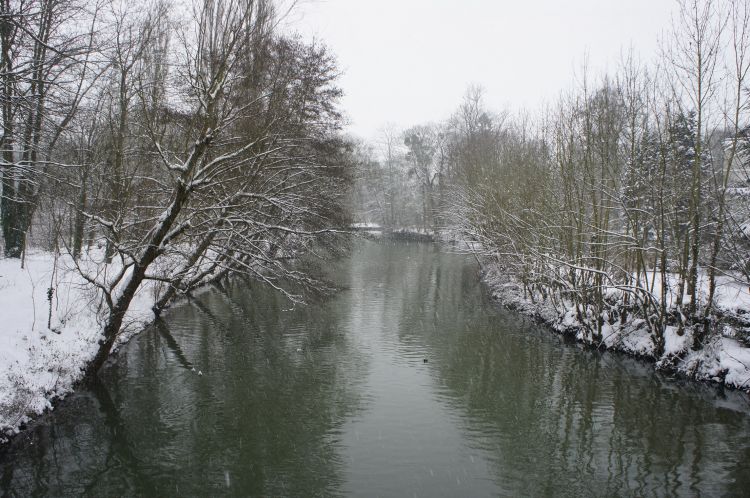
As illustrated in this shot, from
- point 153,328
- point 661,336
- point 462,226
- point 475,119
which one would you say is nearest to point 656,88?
point 661,336

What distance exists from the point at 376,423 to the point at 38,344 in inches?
276

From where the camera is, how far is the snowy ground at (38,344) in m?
8.50

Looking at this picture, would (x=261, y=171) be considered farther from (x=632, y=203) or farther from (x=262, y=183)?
(x=632, y=203)

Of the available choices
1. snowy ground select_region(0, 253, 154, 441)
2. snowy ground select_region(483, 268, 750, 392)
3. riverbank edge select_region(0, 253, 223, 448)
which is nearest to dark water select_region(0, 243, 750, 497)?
riverbank edge select_region(0, 253, 223, 448)

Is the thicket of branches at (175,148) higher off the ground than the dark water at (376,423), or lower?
higher

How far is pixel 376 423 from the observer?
9.80 meters

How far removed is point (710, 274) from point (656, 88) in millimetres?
5280

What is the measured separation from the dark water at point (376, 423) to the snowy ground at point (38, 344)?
0.44m

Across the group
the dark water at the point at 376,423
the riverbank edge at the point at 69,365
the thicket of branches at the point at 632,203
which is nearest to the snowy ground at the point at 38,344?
the riverbank edge at the point at 69,365

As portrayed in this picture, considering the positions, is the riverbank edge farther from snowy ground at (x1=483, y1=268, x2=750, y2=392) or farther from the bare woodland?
snowy ground at (x1=483, y1=268, x2=750, y2=392)

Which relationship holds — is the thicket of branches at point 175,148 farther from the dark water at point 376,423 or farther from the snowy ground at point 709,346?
the snowy ground at point 709,346

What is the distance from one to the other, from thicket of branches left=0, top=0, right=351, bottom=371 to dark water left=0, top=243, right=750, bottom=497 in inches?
85.5

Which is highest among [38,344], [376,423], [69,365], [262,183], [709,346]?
[262,183]

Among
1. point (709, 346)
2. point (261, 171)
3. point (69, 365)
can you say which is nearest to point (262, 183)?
point (261, 171)
